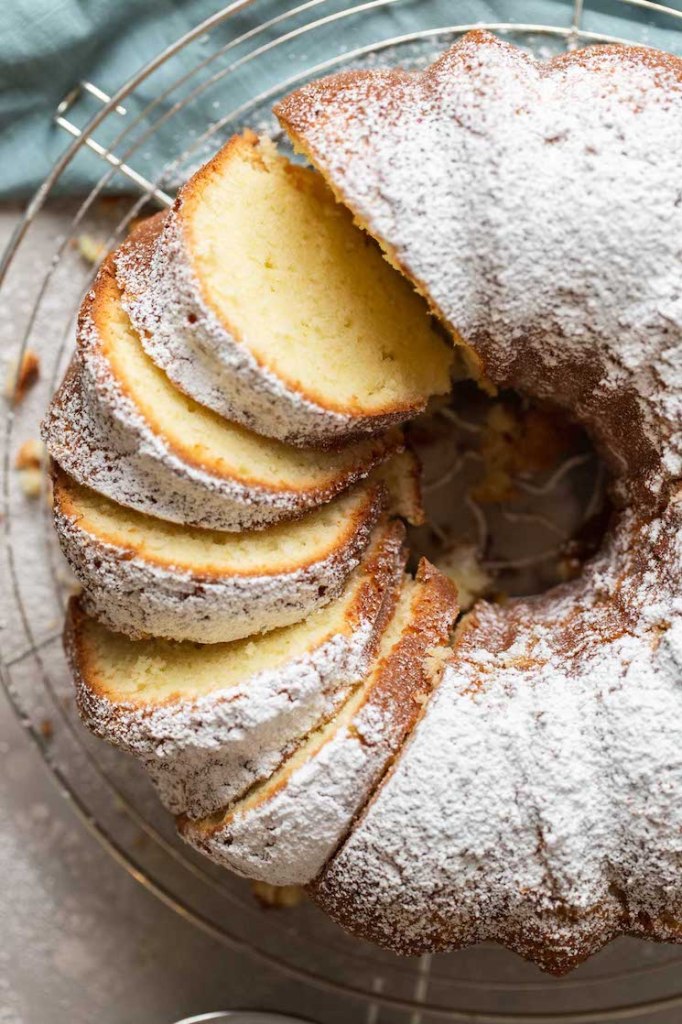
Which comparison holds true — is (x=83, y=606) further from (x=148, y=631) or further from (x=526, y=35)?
(x=526, y=35)

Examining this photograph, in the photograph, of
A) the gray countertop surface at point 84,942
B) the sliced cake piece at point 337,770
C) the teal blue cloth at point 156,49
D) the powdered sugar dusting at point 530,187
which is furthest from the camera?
the gray countertop surface at point 84,942

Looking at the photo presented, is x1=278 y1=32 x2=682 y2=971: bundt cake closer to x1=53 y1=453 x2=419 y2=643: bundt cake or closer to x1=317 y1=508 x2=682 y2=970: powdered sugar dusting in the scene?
x1=317 y1=508 x2=682 y2=970: powdered sugar dusting

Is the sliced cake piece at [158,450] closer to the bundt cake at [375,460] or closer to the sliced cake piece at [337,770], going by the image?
the bundt cake at [375,460]

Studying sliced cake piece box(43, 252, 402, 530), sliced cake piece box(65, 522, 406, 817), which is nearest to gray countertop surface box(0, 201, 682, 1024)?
sliced cake piece box(65, 522, 406, 817)

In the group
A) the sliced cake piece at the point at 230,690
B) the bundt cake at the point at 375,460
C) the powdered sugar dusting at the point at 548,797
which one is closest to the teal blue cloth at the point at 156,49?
the bundt cake at the point at 375,460

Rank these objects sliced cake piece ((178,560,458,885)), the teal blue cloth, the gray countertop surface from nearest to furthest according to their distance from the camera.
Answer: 1. sliced cake piece ((178,560,458,885))
2. the teal blue cloth
3. the gray countertop surface

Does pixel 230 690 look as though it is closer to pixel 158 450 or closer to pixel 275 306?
pixel 158 450

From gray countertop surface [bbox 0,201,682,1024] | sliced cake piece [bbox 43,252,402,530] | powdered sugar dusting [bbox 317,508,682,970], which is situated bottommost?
gray countertop surface [bbox 0,201,682,1024]
